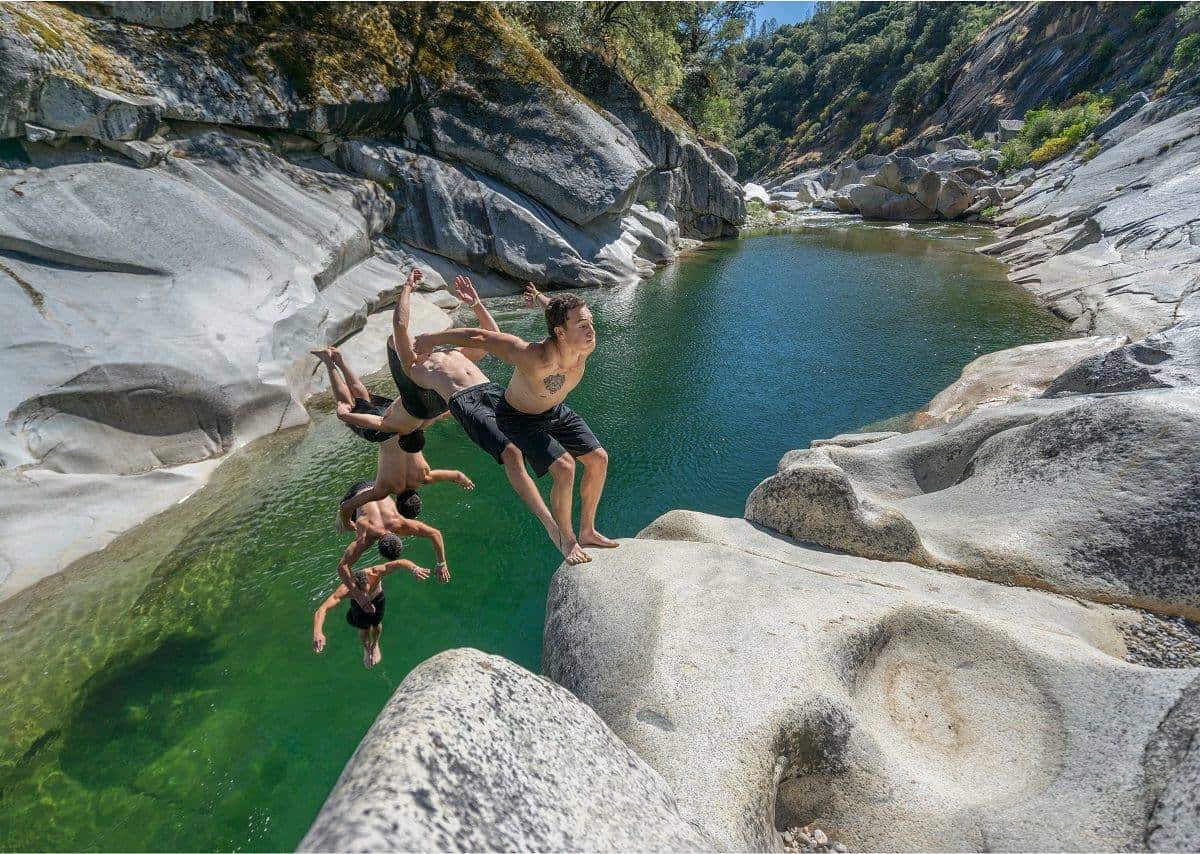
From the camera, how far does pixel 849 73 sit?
80.1 meters

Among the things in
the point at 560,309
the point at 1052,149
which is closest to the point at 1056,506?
the point at 560,309

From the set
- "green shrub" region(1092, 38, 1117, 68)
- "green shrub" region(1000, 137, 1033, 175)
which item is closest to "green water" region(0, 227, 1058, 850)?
"green shrub" region(1000, 137, 1033, 175)

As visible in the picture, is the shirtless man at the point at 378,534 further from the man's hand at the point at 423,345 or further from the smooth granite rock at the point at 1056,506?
the smooth granite rock at the point at 1056,506

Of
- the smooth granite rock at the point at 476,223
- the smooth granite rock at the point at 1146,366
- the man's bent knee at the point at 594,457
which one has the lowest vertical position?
the man's bent knee at the point at 594,457

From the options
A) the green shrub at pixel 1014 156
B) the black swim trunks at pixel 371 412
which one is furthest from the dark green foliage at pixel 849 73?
the black swim trunks at pixel 371 412

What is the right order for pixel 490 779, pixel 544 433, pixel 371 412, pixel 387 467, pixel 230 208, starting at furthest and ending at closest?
pixel 230 208, pixel 371 412, pixel 387 467, pixel 544 433, pixel 490 779

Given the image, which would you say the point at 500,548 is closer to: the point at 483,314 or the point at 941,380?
the point at 483,314

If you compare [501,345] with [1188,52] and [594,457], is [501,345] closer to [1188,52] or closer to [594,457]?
[594,457]

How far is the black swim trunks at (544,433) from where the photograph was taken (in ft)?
19.4

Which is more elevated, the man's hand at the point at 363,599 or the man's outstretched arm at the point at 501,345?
Answer: the man's outstretched arm at the point at 501,345

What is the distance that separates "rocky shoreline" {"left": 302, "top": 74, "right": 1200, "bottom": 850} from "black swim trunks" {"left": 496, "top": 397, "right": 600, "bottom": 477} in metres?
1.35

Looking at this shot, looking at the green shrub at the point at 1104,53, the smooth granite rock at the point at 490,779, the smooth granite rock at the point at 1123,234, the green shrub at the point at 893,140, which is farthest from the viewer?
the green shrub at the point at 893,140

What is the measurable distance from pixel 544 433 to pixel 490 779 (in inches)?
141

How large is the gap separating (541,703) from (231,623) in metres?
6.12
